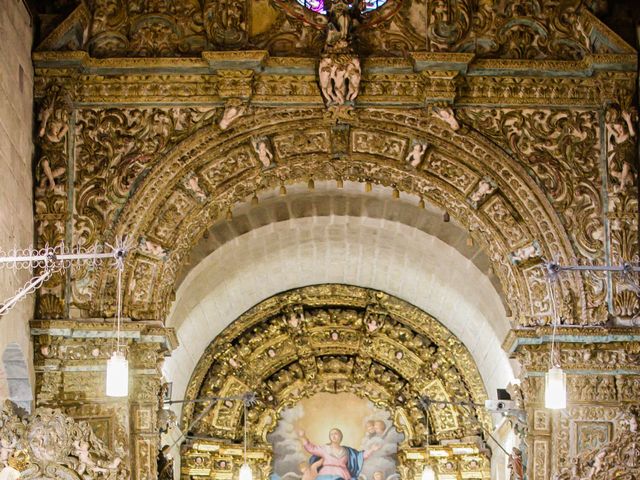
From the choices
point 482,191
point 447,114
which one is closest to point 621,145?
point 482,191

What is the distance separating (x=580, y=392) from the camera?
62.7ft

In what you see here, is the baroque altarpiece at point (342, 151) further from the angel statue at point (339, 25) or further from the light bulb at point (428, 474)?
the light bulb at point (428, 474)

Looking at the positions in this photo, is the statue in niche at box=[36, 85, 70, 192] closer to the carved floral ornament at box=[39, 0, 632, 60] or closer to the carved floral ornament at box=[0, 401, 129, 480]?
the carved floral ornament at box=[39, 0, 632, 60]

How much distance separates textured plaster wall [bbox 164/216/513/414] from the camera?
22.3m

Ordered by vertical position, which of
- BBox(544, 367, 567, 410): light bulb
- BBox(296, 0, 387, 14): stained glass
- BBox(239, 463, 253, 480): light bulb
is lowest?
BBox(239, 463, 253, 480): light bulb

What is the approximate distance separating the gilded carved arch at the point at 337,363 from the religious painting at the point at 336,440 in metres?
0.21

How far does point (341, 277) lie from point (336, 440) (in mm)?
2705

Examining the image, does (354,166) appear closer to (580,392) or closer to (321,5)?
(321,5)

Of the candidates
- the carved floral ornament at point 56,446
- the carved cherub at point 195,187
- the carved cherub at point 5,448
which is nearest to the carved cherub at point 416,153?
the carved cherub at point 195,187

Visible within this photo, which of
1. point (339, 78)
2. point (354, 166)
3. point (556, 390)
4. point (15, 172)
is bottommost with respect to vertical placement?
point (556, 390)

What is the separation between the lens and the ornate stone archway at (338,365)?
80.8 feet

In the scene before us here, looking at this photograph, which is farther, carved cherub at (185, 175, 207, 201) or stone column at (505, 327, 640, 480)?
carved cherub at (185, 175, 207, 201)

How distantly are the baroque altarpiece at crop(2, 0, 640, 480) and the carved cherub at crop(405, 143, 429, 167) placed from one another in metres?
0.03

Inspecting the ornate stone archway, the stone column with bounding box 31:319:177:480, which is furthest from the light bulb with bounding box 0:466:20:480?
the ornate stone archway
